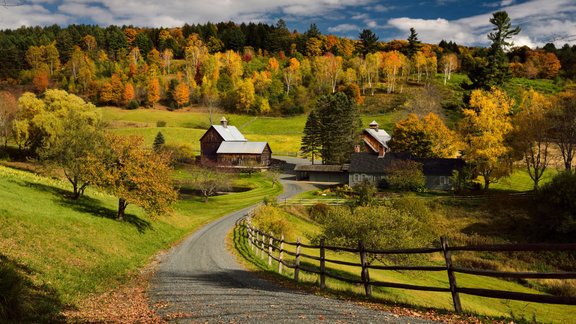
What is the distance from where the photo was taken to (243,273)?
2020 cm

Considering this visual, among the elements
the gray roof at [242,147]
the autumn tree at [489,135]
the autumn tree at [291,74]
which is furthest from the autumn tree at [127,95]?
the autumn tree at [489,135]

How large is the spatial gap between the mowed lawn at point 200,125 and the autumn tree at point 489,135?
5058 cm

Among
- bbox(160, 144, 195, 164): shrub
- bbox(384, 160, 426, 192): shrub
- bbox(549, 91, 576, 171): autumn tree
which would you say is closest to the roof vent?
bbox(384, 160, 426, 192): shrub

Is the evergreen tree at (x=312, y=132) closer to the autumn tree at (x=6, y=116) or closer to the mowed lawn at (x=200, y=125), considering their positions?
the mowed lawn at (x=200, y=125)

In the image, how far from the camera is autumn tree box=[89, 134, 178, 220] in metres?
29.7

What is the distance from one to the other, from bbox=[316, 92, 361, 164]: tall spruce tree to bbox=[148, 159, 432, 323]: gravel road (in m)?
61.7

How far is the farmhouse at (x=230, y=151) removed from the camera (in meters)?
90.8

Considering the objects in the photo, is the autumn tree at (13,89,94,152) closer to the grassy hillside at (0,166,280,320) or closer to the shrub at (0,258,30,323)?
the grassy hillside at (0,166,280,320)

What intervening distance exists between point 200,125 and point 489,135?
92.3 m

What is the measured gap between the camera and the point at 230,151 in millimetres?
93062

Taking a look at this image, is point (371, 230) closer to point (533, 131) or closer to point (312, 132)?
point (533, 131)

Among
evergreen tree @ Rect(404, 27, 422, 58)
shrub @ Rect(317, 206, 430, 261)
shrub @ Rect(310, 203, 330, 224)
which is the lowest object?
shrub @ Rect(310, 203, 330, 224)

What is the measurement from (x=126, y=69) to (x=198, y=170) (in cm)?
11037

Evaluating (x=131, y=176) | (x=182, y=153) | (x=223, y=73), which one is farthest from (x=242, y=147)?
(x=223, y=73)
